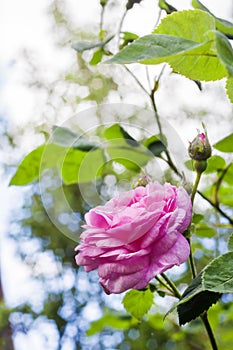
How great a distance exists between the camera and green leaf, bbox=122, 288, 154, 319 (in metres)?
0.29

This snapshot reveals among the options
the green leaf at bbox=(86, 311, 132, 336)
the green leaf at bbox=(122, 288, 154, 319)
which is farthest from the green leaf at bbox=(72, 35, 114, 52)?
the green leaf at bbox=(86, 311, 132, 336)

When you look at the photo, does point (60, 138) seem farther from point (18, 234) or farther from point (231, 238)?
point (18, 234)

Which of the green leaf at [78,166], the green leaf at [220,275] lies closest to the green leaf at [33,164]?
the green leaf at [78,166]

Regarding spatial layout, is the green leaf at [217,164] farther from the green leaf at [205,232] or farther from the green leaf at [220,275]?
the green leaf at [220,275]

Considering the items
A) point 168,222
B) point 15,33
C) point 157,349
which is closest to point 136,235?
point 168,222

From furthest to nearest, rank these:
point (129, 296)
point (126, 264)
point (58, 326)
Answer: point (58, 326) < point (129, 296) < point (126, 264)

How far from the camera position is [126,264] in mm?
183

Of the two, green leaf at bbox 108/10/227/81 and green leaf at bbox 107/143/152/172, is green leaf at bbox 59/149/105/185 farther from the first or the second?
green leaf at bbox 108/10/227/81

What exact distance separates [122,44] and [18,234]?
54.7 inches

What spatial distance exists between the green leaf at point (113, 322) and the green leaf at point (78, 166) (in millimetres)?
240

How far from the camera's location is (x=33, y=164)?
37cm

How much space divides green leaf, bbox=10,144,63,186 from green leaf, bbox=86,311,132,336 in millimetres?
249

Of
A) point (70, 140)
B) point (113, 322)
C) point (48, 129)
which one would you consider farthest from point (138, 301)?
point (48, 129)

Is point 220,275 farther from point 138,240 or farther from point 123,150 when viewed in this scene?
point 123,150
